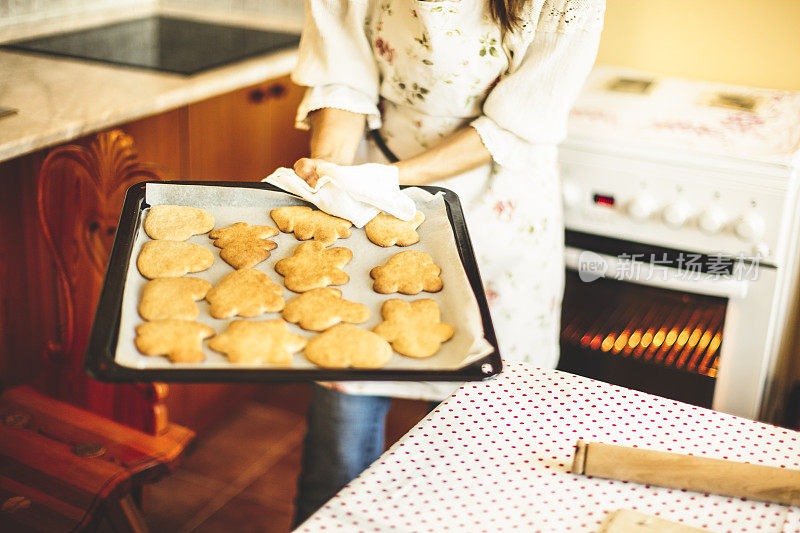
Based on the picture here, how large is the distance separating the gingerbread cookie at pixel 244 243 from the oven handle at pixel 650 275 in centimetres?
70

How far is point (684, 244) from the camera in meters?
1.43

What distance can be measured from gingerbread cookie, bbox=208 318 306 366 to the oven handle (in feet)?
2.74

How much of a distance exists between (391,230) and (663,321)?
0.73 metres

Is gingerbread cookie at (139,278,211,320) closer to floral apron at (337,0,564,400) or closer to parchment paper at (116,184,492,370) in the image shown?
parchment paper at (116,184,492,370)

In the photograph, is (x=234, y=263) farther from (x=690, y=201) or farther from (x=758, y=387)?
(x=758, y=387)

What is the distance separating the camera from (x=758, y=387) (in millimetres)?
1423

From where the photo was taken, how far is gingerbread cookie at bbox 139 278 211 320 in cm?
82

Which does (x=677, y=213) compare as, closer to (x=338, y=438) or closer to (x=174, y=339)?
(x=338, y=438)

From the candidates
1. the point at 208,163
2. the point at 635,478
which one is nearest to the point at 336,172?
the point at 635,478

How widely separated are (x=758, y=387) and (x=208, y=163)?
1321 mm

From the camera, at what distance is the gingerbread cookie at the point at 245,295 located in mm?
845

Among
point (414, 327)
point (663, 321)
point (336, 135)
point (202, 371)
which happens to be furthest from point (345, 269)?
point (663, 321)

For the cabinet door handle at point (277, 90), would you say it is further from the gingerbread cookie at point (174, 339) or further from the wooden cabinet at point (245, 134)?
the gingerbread cookie at point (174, 339)

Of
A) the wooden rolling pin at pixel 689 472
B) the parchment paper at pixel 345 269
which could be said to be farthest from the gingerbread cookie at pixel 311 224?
the wooden rolling pin at pixel 689 472
